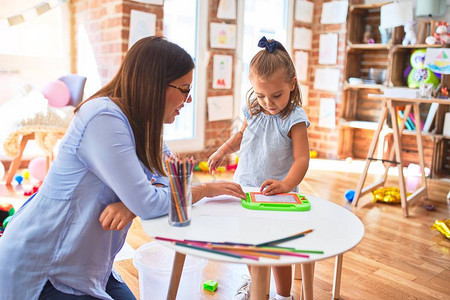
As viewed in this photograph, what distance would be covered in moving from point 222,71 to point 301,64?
1.19 meters

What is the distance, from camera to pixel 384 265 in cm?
206

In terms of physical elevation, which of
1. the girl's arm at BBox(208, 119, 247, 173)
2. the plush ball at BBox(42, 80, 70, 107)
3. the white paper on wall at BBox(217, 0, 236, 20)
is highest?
the white paper on wall at BBox(217, 0, 236, 20)

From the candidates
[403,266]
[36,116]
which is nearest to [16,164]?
[36,116]

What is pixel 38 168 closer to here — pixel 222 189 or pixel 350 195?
pixel 350 195

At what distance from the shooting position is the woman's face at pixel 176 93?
42.6 inches

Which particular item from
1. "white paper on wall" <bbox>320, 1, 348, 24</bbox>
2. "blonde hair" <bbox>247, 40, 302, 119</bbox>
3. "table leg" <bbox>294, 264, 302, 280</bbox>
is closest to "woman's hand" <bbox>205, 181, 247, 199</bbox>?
"blonde hair" <bbox>247, 40, 302, 119</bbox>

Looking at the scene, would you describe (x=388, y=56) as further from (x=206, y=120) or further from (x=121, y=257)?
(x=121, y=257)

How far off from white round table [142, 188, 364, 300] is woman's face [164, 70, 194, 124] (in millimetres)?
256

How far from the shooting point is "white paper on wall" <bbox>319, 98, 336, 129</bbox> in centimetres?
477

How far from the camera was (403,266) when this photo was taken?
6.74ft

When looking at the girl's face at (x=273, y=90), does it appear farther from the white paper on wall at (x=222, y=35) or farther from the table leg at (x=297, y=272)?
the white paper on wall at (x=222, y=35)

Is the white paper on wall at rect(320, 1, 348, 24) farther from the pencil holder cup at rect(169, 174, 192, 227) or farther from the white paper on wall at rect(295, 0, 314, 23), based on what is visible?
the pencil holder cup at rect(169, 174, 192, 227)

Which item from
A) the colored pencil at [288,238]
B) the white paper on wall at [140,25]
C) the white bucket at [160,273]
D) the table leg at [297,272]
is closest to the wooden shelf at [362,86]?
the white paper on wall at [140,25]

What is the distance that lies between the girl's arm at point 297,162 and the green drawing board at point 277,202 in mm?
53
